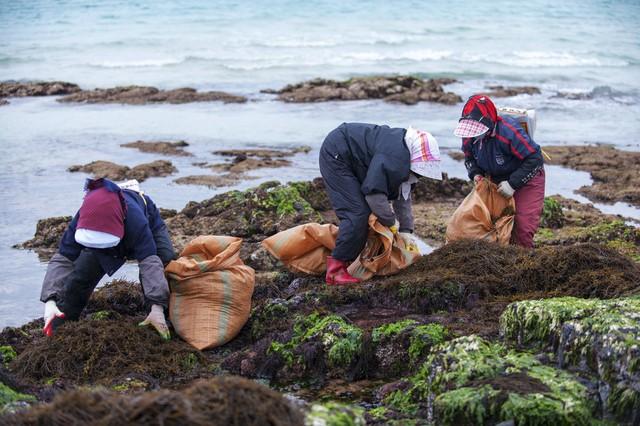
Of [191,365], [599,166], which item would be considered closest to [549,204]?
[599,166]

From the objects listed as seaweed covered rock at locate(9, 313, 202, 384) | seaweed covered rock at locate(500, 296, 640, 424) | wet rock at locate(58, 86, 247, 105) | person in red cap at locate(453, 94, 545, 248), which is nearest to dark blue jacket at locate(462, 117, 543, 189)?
person in red cap at locate(453, 94, 545, 248)

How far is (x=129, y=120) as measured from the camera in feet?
60.4

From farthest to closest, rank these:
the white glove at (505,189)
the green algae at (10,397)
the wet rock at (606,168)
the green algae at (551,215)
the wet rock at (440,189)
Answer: the wet rock at (606,168) < the wet rock at (440,189) < the green algae at (551,215) < the white glove at (505,189) < the green algae at (10,397)

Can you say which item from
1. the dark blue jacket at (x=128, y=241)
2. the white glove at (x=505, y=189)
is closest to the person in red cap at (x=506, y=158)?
the white glove at (x=505, y=189)

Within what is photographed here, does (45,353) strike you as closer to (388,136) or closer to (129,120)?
(388,136)

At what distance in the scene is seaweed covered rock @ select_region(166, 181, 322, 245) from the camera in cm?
952

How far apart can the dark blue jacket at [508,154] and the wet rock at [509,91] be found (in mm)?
15211

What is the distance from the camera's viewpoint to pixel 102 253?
19.7 feet

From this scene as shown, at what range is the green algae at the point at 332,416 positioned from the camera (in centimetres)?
331

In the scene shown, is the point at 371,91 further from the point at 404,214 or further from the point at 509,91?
the point at 404,214

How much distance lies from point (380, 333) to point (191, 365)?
52.6 inches

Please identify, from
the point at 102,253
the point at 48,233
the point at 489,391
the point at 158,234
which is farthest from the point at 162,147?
the point at 489,391

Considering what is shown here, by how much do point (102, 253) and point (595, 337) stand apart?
3.37 metres

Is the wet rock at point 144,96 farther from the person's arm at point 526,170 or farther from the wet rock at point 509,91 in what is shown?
the person's arm at point 526,170
